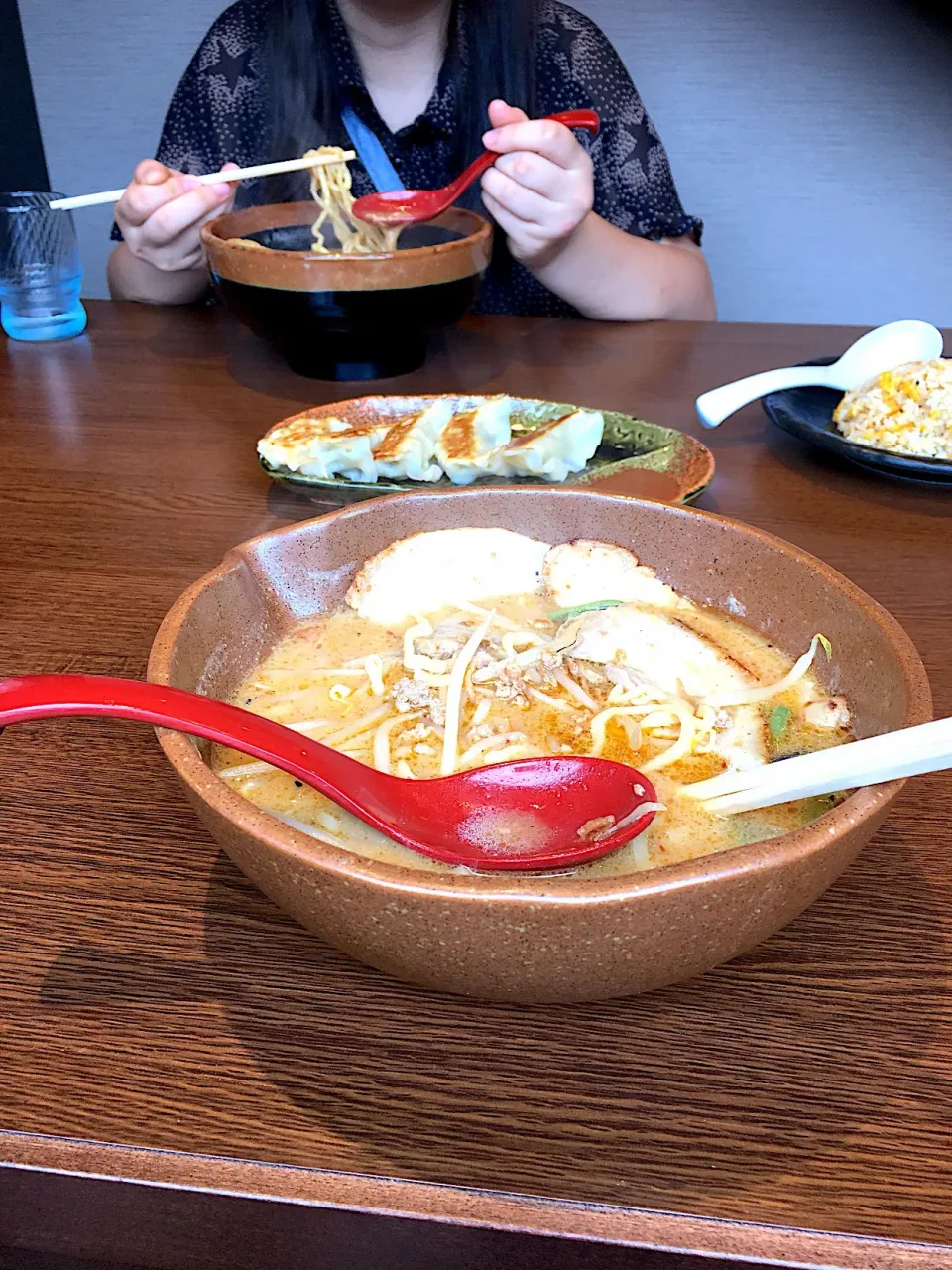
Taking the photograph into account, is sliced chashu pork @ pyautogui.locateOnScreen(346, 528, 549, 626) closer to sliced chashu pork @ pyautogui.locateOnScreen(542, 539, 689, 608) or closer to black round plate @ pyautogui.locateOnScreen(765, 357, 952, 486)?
sliced chashu pork @ pyautogui.locateOnScreen(542, 539, 689, 608)

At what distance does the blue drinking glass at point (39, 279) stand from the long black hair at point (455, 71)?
59cm

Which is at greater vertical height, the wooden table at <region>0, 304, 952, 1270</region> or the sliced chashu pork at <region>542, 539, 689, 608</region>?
the sliced chashu pork at <region>542, 539, 689, 608</region>

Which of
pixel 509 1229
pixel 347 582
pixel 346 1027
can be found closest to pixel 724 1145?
pixel 509 1229

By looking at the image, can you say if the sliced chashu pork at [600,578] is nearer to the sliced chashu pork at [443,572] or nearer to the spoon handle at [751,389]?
the sliced chashu pork at [443,572]

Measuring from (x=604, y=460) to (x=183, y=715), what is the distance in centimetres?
89

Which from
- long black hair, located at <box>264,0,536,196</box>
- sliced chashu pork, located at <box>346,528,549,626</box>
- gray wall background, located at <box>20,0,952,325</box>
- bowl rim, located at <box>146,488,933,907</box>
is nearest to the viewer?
bowl rim, located at <box>146,488,933,907</box>

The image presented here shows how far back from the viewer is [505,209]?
77.0 inches

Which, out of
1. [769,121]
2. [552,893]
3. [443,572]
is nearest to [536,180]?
[443,572]

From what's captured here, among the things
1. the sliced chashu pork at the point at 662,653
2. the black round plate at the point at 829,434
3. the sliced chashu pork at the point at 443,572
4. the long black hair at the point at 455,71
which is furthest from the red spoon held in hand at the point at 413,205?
the sliced chashu pork at the point at 662,653

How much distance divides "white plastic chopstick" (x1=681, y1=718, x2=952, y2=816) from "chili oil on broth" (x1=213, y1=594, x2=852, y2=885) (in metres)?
0.02

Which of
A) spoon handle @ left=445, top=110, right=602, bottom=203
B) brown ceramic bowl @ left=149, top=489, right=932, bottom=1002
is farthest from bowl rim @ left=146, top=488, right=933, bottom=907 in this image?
spoon handle @ left=445, top=110, right=602, bottom=203

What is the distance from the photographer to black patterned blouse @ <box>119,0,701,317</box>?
8.19 ft

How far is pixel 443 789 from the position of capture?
65cm

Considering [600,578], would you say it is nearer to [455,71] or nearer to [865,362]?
[865,362]
